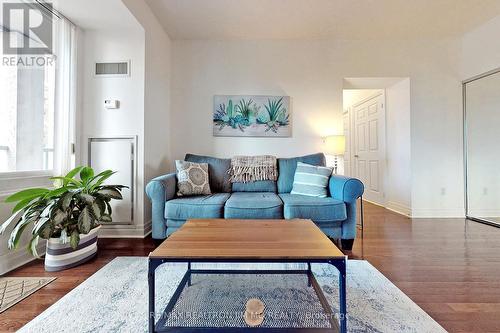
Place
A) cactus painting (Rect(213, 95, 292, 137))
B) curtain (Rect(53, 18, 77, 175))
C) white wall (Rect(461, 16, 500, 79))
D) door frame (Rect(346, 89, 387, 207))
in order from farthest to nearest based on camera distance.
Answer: door frame (Rect(346, 89, 387, 207)) → cactus painting (Rect(213, 95, 292, 137)) → white wall (Rect(461, 16, 500, 79)) → curtain (Rect(53, 18, 77, 175))

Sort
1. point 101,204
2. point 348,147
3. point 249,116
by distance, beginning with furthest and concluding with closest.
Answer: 1. point 348,147
2. point 249,116
3. point 101,204

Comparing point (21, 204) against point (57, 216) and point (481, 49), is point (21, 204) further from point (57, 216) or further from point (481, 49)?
point (481, 49)

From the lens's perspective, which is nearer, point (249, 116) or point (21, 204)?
point (21, 204)

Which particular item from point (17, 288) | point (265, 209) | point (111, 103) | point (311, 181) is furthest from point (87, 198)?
point (311, 181)

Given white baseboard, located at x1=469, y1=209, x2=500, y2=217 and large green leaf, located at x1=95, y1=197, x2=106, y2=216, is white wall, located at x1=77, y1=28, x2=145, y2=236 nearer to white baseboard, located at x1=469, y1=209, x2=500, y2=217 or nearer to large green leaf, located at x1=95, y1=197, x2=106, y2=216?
large green leaf, located at x1=95, y1=197, x2=106, y2=216

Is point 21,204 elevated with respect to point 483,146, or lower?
lower

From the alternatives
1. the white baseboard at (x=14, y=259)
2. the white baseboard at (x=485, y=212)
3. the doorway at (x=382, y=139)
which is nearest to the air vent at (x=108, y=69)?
the white baseboard at (x=14, y=259)

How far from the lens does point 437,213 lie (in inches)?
132

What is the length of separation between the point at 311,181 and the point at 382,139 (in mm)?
2365

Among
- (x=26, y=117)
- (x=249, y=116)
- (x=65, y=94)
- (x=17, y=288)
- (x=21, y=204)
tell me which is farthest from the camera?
(x=249, y=116)

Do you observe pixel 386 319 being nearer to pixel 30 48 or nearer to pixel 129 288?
pixel 129 288

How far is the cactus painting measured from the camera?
10.8 ft

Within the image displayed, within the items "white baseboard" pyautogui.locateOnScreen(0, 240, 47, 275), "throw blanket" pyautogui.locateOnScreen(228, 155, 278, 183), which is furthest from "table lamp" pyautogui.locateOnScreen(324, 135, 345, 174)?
"white baseboard" pyautogui.locateOnScreen(0, 240, 47, 275)

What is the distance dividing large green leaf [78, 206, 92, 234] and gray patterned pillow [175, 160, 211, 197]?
828mm
